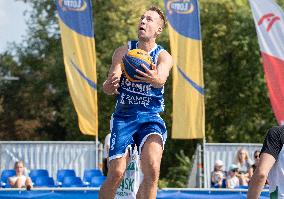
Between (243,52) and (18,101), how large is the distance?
19.7 metres

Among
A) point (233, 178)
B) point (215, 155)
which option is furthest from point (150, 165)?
point (215, 155)

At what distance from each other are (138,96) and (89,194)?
17.5 feet

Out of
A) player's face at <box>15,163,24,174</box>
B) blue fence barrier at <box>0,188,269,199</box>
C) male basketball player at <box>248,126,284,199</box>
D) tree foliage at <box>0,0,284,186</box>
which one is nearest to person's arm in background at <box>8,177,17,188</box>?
player's face at <box>15,163,24,174</box>

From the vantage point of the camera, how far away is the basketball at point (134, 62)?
30.9 feet

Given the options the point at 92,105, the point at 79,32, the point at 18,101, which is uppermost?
the point at 79,32

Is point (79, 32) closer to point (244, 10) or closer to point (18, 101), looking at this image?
point (244, 10)

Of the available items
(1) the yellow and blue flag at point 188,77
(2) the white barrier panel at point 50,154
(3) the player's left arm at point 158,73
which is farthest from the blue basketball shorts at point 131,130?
(2) the white barrier panel at point 50,154

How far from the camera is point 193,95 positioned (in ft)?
74.3

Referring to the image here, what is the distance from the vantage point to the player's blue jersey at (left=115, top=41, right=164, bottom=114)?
9750mm

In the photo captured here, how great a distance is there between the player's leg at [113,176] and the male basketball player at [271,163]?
1.62 meters

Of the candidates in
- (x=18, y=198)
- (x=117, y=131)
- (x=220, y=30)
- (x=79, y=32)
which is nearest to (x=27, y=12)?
(x=220, y=30)

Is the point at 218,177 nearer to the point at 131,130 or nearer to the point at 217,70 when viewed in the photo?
the point at 131,130

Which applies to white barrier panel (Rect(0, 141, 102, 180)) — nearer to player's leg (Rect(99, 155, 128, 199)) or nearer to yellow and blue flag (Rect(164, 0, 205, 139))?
yellow and blue flag (Rect(164, 0, 205, 139))

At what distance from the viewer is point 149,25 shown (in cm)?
981
